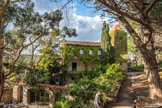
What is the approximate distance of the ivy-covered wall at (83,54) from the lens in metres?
25.6

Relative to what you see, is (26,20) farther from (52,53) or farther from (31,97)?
(31,97)

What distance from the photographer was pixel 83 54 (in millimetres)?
26469

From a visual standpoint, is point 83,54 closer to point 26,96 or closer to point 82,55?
point 82,55

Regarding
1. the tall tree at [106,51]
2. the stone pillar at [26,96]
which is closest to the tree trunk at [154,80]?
the stone pillar at [26,96]

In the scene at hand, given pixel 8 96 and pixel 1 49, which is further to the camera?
pixel 8 96

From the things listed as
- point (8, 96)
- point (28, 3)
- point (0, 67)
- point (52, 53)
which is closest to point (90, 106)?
point (0, 67)

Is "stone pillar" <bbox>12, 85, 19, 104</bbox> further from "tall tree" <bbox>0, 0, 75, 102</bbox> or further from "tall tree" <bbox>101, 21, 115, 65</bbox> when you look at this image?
"tall tree" <bbox>101, 21, 115, 65</bbox>

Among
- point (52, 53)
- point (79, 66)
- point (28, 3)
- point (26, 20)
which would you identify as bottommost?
point (79, 66)

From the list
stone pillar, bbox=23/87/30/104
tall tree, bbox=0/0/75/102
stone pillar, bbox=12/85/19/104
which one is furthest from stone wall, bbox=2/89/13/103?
tall tree, bbox=0/0/75/102

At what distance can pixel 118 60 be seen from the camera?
2753 centimetres

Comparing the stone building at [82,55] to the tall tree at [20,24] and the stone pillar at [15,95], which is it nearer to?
the stone pillar at [15,95]

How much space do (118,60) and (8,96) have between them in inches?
800

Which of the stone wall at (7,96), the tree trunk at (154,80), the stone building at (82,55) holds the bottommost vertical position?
the stone wall at (7,96)

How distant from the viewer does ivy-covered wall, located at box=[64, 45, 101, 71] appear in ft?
84.1
